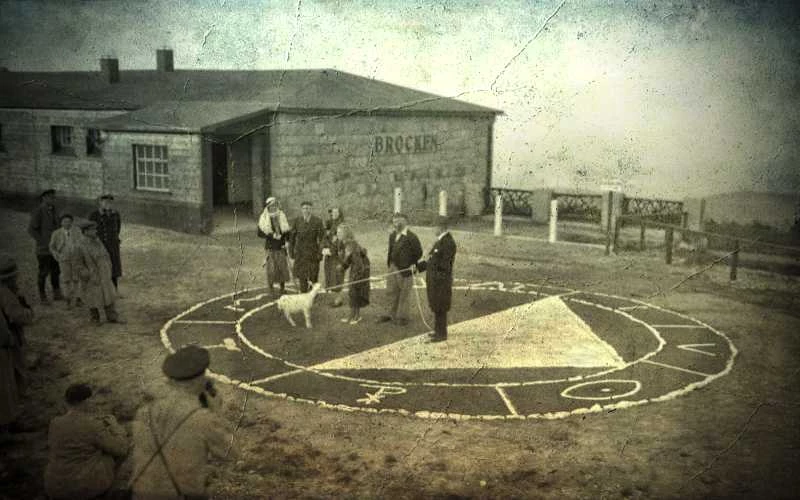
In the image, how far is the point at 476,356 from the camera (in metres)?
9.88

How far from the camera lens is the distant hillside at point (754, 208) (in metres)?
16.9

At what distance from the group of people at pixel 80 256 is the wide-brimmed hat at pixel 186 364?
6.99 meters

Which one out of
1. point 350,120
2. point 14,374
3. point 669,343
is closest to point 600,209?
point 350,120

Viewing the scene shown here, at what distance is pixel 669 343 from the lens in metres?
10.7

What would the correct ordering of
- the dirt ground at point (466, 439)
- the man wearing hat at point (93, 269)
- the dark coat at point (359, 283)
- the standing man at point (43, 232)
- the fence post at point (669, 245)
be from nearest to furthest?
the dirt ground at point (466, 439) → the man wearing hat at point (93, 269) → the dark coat at point (359, 283) → the standing man at point (43, 232) → the fence post at point (669, 245)

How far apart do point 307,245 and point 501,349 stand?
438cm

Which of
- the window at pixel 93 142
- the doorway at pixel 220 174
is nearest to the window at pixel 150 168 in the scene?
the doorway at pixel 220 174

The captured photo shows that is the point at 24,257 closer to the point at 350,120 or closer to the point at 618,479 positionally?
the point at 350,120

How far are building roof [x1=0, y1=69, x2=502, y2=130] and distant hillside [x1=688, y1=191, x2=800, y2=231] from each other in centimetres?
899

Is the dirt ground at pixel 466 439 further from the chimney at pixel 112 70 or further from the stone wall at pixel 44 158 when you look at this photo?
the chimney at pixel 112 70

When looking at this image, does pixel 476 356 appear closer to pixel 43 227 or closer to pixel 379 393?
pixel 379 393

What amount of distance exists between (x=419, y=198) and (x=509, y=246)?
788cm

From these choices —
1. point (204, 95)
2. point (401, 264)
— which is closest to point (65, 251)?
point (401, 264)

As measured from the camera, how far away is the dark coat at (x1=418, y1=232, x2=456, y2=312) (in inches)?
401
